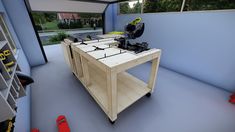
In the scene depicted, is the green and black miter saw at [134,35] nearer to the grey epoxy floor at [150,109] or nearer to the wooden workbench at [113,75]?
the wooden workbench at [113,75]

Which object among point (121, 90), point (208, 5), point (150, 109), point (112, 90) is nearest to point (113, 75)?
point (112, 90)

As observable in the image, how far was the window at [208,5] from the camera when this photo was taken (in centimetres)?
160

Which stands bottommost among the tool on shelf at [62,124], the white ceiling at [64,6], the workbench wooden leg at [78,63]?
the tool on shelf at [62,124]

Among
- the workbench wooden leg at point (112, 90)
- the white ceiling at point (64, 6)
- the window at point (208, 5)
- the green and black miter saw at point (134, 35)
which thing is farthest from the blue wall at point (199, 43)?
the workbench wooden leg at point (112, 90)

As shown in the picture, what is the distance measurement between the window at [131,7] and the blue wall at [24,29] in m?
2.72

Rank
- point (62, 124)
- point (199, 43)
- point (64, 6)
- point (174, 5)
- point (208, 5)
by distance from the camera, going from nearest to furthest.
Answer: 1. point (62, 124)
2. point (208, 5)
3. point (199, 43)
4. point (174, 5)
5. point (64, 6)

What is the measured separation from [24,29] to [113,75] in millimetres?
2727

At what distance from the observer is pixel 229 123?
1271mm

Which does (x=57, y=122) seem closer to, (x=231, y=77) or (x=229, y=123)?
(x=229, y=123)

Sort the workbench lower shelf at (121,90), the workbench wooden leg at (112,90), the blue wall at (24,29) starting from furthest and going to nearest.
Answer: the blue wall at (24,29), the workbench lower shelf at (121,90), the workbench wooden leg at (112,90)

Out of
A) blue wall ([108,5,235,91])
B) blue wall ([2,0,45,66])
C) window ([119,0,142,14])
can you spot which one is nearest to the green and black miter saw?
blue wall ([108,5,235,91])

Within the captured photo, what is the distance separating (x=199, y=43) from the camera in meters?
1.95

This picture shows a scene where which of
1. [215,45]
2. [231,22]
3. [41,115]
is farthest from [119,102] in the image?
[231,22]

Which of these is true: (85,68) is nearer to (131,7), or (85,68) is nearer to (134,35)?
(134,35)
